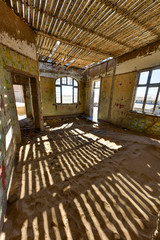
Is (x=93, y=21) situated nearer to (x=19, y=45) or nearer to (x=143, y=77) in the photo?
(x=19, y=45)

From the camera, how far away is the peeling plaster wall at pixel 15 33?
2416 millimetres

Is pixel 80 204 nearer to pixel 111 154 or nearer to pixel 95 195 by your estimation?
pixel 95 195

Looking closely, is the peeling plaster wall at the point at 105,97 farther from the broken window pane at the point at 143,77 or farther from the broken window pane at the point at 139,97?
the broken window pane at the point at 143,77

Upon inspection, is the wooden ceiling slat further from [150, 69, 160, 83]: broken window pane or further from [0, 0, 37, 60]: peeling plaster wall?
[150, 69, 160, 83]: broken window pane

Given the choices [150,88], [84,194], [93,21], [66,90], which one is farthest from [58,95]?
[84,194]

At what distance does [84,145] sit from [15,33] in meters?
4.32

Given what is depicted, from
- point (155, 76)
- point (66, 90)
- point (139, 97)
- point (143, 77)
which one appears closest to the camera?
point (155, 76)

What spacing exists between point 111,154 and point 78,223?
1914 mm

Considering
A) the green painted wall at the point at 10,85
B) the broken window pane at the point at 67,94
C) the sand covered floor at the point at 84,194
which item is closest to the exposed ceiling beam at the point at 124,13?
the green painted wall at the point at 10,85

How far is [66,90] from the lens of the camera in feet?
24.8

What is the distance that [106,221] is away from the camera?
1.34 meters

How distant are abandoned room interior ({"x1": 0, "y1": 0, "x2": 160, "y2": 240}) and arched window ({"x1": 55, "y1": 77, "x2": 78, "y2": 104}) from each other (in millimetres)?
2464

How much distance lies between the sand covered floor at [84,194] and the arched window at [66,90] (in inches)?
204

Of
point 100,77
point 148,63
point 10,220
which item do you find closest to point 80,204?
point 10,220
